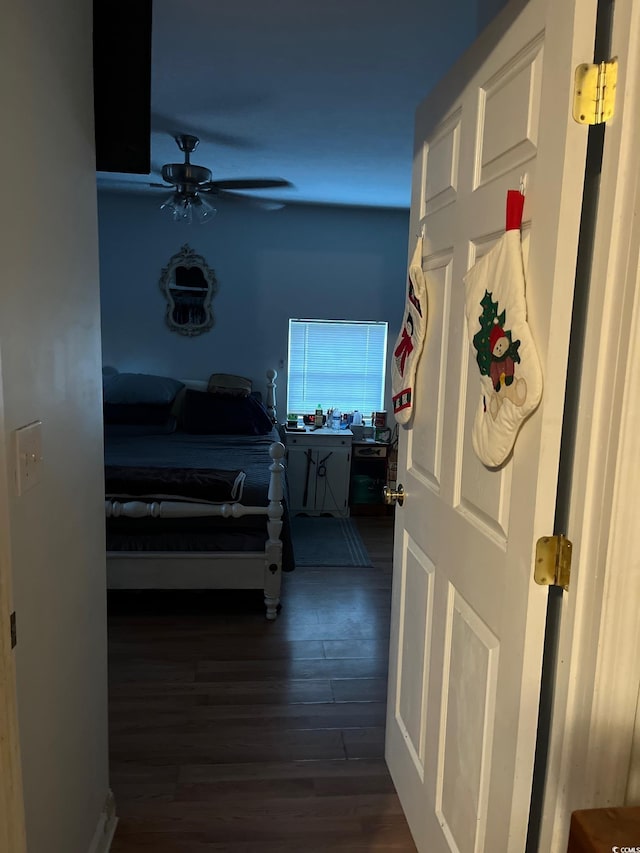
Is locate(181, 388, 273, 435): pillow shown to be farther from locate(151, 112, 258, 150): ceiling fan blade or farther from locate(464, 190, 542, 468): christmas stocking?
locate(464, 190, 542, 468): christmas stocking

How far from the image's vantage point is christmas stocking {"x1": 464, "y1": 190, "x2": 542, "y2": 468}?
1.06 m

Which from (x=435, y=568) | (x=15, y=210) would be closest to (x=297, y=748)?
(x=435, y=568)

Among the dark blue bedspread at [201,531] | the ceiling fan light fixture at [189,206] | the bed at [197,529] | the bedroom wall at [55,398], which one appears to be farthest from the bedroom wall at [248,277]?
the bedroom wall at [55,398]

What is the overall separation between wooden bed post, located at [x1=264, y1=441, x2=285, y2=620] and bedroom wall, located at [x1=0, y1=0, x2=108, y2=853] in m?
1.47

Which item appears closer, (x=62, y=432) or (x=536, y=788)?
(x=536, y=788)

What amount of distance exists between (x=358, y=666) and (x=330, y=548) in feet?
5.01

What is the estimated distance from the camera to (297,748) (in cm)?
221

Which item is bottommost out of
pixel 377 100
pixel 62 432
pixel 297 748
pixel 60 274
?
pixel 297 748

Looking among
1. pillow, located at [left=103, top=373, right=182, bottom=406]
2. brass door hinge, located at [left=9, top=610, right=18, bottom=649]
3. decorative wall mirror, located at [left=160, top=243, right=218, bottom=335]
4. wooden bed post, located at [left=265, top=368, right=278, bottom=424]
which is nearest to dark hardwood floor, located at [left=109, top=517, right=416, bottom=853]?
brass door hinge, located at [left=9, top=610, right=18, bottom=649]

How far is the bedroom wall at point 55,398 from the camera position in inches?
42.2

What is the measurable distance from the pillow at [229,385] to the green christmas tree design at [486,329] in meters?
3.70

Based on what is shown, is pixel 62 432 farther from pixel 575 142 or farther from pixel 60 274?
pixel 575 142

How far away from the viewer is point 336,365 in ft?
17.7

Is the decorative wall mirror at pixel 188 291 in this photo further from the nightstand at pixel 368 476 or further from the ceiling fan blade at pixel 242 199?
the nightstand at pixel 368 476
